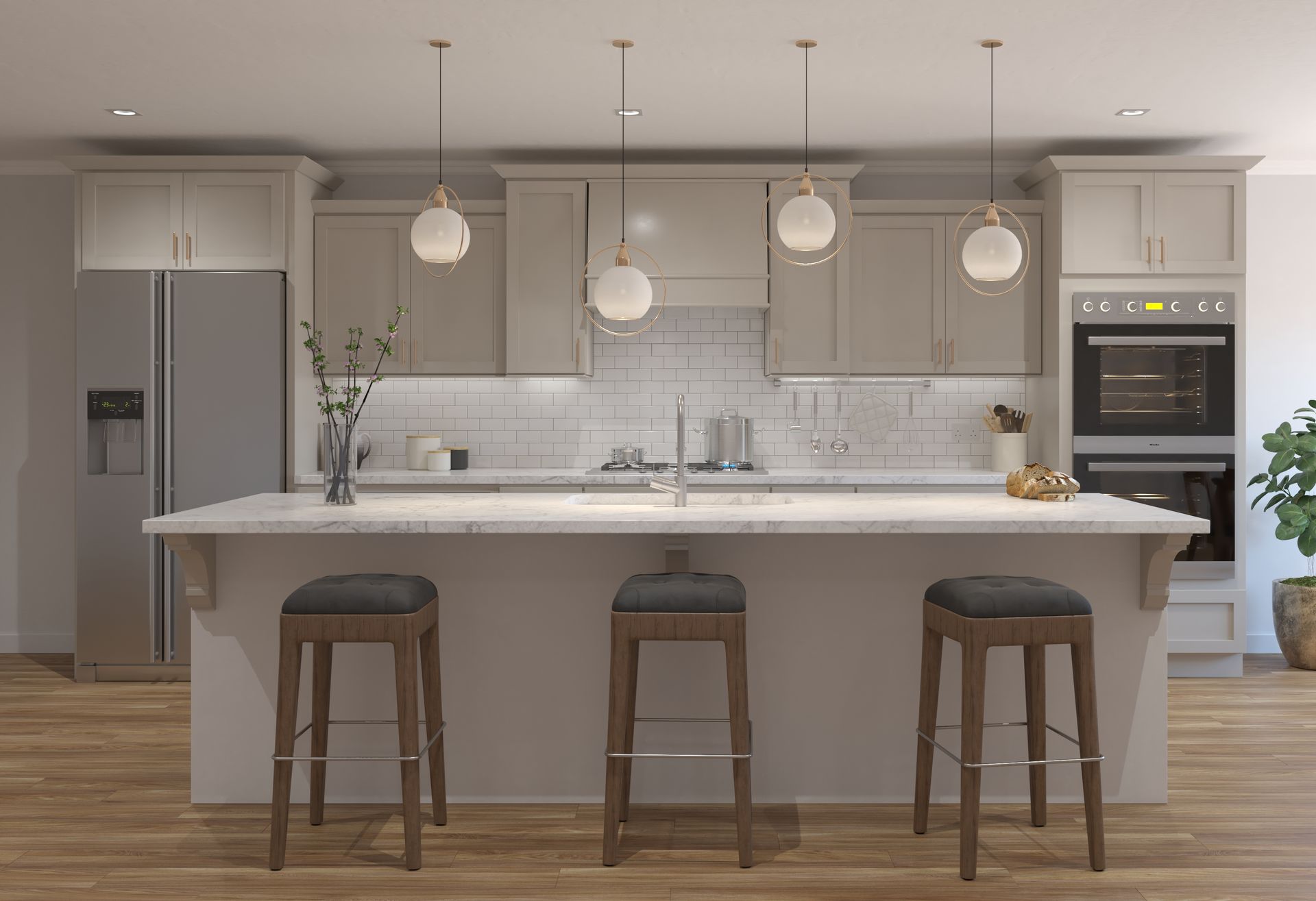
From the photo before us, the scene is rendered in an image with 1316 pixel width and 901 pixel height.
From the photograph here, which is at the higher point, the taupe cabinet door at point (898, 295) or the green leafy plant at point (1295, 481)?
the taupe cabinet door at point (898, 295)

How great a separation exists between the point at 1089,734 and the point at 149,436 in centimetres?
434

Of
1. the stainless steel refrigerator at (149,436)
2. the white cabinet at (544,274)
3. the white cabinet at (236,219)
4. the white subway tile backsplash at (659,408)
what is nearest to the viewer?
the stainless steel refrigerator at (149,436)

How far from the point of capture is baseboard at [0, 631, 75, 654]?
5523 mm

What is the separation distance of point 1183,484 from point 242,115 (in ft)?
15.9

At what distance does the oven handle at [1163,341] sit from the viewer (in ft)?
16.3

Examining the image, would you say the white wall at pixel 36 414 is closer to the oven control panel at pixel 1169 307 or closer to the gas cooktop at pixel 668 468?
the gas cooktop at pixel 668 468

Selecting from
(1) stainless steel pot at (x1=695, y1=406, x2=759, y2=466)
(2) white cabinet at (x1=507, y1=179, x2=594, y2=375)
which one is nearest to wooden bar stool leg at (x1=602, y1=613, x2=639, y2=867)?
(2) white cabinet at (x1=507, y1=179, x2=594, y2=375)

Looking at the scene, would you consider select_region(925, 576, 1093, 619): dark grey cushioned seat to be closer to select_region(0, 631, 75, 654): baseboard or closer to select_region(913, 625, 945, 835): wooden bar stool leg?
select_region(913, 625, 945, 835): wooden bar stool leg

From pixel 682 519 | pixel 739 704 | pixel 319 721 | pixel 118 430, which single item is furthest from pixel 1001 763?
pixel 118 430

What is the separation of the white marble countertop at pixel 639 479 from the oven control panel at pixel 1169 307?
99 cm

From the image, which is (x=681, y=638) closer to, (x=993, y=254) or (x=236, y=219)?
(x=993, y=254)

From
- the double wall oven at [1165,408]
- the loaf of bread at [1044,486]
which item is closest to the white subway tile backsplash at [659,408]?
Answer: the double wall oven at [1165,408]

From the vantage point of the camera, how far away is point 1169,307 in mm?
5000

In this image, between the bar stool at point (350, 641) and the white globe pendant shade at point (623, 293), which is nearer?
the bar stool at point (350, 641)
